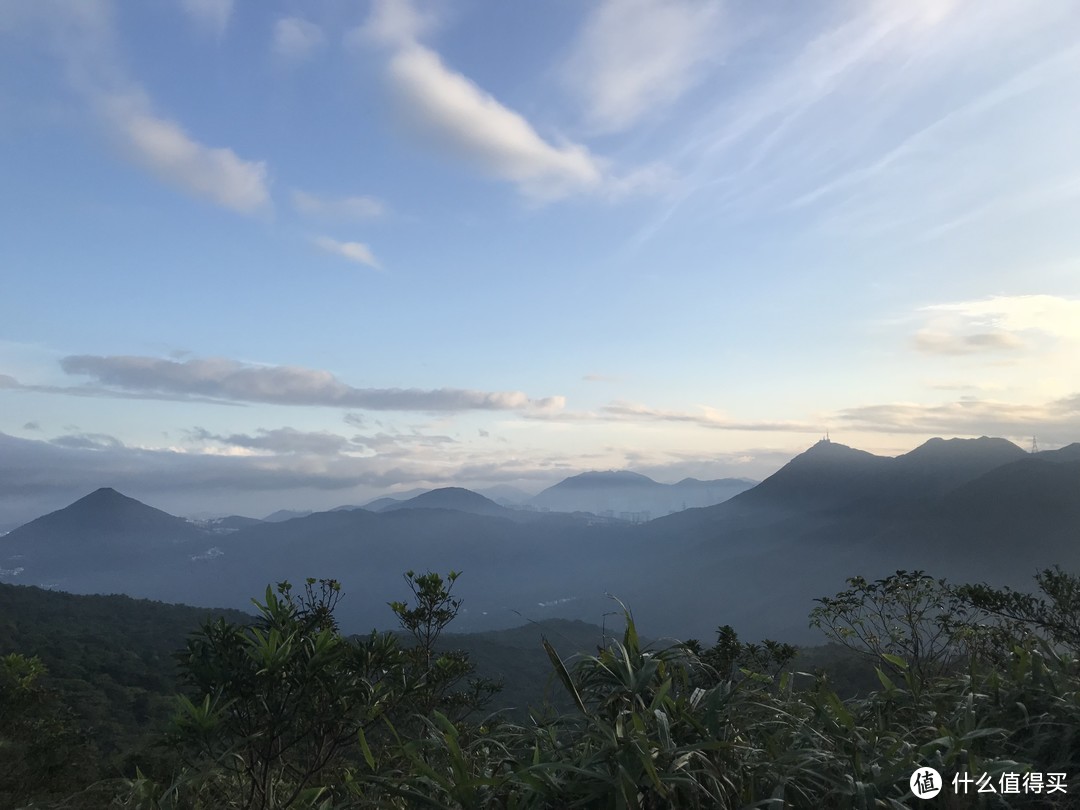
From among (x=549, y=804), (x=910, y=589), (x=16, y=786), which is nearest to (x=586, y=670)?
(x=549, y=804)

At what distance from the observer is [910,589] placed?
559 inches

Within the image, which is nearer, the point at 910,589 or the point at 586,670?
the point at 586,670

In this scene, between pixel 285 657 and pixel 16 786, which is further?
pixel 16 786

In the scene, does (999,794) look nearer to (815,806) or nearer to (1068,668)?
(815,806)

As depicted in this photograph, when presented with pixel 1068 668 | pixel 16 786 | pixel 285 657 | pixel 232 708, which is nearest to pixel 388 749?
pixel 285 657

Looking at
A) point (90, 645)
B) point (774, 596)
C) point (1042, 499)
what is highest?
point (1042, 499)

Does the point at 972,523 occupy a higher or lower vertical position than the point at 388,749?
lower

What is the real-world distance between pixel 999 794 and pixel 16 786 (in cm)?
1995

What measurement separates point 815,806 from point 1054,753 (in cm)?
205

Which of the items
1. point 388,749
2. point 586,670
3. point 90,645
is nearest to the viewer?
point 586,670

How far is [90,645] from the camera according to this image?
7038 cm

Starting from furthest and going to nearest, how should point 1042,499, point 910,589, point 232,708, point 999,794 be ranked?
point 1042,499, point 910,589, point 232,708, point 999,794

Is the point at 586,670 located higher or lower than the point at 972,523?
higher

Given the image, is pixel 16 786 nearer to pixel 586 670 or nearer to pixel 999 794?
pixel 586 670
